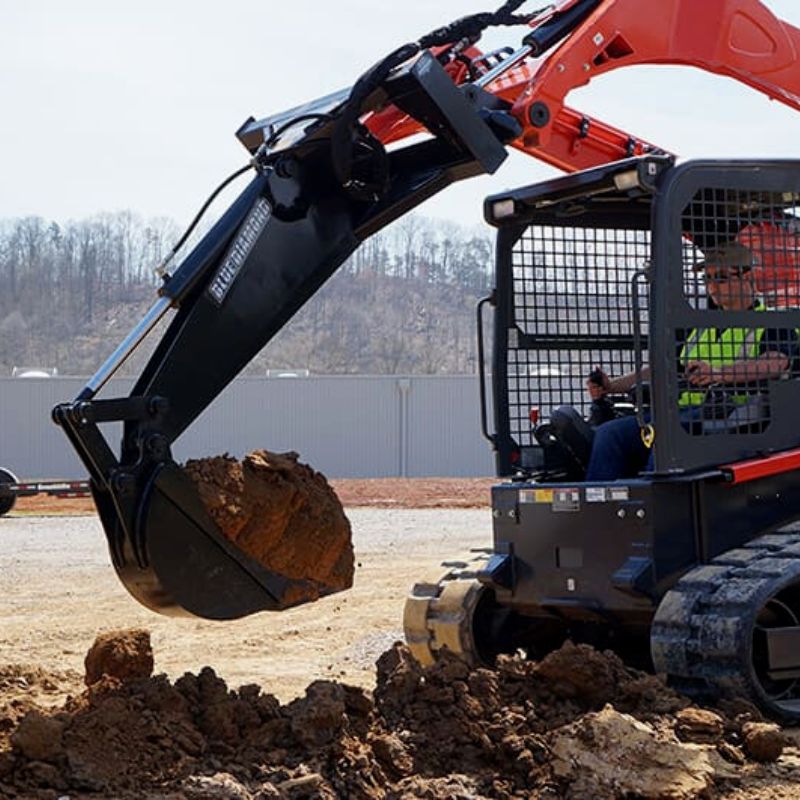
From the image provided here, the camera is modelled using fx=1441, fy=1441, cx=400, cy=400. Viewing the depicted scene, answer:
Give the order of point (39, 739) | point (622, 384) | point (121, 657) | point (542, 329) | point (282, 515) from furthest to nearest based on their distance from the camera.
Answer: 1. point (542, 329)
2. point (622, 384)
3. point (121, 657)
4. point (282, 515)
5. point (39, 739)

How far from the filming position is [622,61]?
25.3ft

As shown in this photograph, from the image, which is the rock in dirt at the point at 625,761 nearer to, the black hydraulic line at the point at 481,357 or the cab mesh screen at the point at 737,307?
the cab mesh screen at the point at 737,307

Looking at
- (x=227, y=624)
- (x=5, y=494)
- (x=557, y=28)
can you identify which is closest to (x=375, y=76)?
(x=557, y=28)

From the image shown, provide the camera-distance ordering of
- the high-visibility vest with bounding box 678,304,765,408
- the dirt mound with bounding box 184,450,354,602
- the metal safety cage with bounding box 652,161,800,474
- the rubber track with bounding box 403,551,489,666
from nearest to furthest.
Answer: the dirt mound with bounding box 184,450,354,602 → the metal safety cage with bounding box 652,161,800,474 → the high-visibility vest with bounding box 678,304,765,408 → the rubber track with bounding box 403,551,489,666

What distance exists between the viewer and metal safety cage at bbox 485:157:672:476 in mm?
8109

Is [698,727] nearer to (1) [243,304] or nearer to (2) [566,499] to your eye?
(2) [566,499]

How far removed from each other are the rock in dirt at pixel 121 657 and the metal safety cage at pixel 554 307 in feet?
8.03

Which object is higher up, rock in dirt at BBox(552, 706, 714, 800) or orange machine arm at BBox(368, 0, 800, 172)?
orange machine arm at BBox(368, 0, 800, 172)

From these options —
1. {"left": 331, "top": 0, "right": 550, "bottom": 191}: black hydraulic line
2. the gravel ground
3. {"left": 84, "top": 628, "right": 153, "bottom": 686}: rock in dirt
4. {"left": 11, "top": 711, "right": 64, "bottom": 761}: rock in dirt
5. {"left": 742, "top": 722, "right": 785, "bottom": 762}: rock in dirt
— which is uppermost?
{"left": 331, "top": 0, "right": 550, "bottom": 191}: black hydraulic line

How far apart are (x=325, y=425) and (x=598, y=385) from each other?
34749 mm

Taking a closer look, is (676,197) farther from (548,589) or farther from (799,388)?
(548,589)

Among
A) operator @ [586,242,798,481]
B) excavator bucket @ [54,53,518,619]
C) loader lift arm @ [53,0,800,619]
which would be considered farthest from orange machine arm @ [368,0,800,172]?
operator @ [586,242,798,481]

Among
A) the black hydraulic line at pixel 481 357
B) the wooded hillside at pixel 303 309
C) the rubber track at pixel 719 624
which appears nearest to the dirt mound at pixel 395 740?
the rubber track at pixel 719 624

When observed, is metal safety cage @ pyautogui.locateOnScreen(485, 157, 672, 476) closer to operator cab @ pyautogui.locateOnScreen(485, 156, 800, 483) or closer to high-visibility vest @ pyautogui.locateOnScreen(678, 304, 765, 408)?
operator cab @ pyautogui.locateOnScreen(485, 156, 800, 483)
